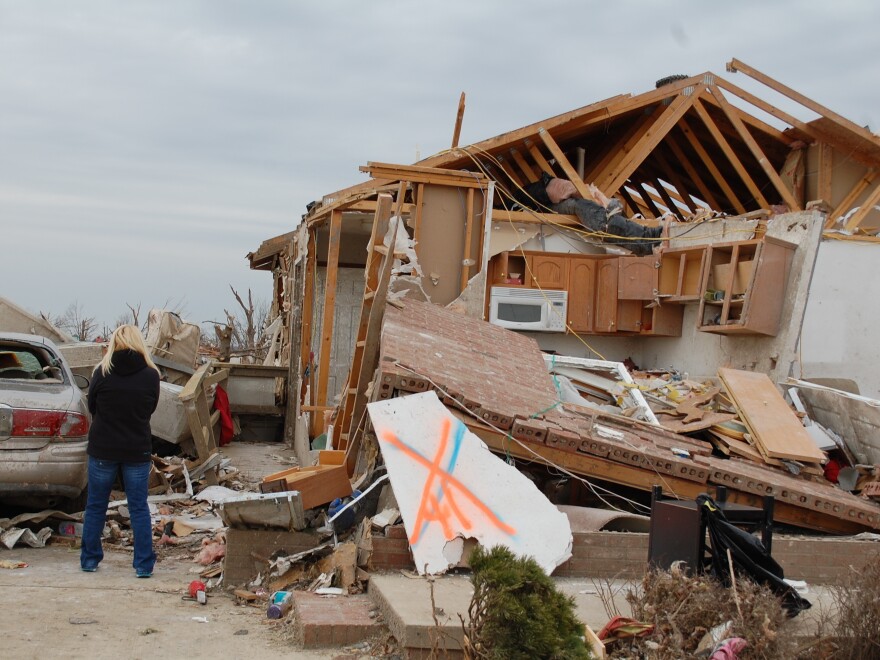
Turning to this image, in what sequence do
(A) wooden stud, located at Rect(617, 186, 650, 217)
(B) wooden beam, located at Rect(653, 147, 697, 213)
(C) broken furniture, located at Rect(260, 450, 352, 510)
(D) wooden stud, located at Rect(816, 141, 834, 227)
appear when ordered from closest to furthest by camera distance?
1. (C) broken furniture, located at Rect(260, 450, 352, 510)
2. (D) wooden stud, located at Rect(816, 141, 834, 227)
3. (B) wooden beam, located at Rect(653, 147, 697, 213)
4. (A) wooden stud, located at Rect(617, 186, 650, 217)

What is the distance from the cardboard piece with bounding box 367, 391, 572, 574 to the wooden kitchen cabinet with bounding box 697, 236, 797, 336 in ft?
18.1

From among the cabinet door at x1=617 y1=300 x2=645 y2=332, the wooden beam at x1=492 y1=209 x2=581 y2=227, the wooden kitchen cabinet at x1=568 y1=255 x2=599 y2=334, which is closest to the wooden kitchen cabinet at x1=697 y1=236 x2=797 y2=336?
the cabinet door at x1=617 y1=300 x2=645 y2=332

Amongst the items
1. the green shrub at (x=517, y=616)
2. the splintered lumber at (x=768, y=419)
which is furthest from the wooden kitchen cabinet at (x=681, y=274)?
the green shrub at (x=517, y=616)

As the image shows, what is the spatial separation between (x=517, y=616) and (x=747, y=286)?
323 inches

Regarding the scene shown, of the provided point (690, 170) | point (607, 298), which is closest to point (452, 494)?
point (607, 298)

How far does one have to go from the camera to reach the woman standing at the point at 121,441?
727 cm

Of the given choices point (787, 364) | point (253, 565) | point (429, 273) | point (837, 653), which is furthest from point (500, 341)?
point (837, 653)

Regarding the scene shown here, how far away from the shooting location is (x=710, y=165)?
1717cm

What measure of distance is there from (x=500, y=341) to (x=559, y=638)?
6877 millimetres

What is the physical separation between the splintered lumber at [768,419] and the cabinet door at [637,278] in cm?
309

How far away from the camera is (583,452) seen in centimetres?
805

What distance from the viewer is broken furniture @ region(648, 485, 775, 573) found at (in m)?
5.27

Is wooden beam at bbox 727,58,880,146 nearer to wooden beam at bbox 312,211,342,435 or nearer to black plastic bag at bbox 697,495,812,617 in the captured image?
wooden beam at bbox 312,211,342,435

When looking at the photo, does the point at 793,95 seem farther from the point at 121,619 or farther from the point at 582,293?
the point at 121,619
